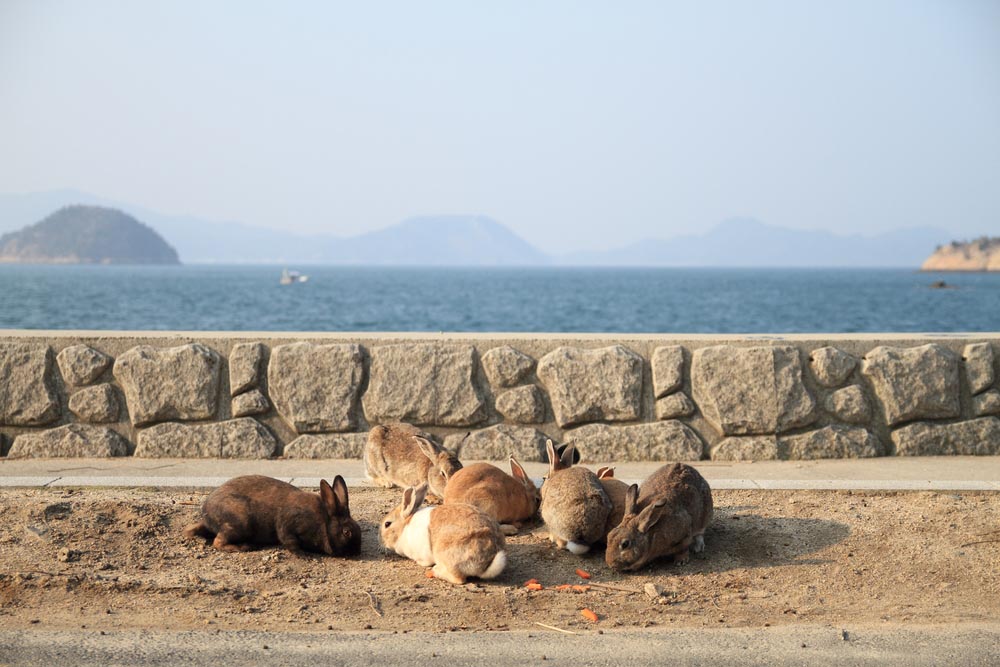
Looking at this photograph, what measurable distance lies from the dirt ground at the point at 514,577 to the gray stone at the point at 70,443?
1.68m

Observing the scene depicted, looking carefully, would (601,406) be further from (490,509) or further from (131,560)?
(131,560)

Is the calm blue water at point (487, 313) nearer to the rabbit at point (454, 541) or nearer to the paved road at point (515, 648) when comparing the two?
the rabbit at point (454, 541)

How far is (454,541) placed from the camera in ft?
17.3

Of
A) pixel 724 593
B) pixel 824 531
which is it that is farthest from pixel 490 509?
pixel 824 531

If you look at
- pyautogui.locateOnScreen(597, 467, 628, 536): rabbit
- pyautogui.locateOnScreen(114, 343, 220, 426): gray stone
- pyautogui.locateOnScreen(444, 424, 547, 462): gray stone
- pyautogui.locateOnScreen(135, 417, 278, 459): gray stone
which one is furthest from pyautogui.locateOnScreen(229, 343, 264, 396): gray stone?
pyautogui.locateOnScreen(597, 467, 628, 536): rabbit

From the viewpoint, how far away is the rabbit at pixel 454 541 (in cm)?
523

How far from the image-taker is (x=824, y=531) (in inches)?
239

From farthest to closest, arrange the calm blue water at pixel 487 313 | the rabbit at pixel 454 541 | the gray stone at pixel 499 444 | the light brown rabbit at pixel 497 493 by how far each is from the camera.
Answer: the calm blue water at pixel 487 313
the gray stone at pixel 499 444
the light brown rabbit at pixel 497 493
the rabbit at pixel 454 541

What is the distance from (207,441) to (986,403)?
247 inches

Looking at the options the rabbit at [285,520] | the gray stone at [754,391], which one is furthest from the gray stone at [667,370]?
the rabbit at [285,520]

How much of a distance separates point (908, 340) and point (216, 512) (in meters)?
5.72

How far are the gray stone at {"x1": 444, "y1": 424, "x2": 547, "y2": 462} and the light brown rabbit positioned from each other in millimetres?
1720

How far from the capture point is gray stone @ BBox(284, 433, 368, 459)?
8.17m

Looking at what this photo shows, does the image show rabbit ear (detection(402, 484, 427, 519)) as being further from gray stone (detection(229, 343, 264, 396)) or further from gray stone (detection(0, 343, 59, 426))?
gray stone (detection(0, 343, 59, 426))
